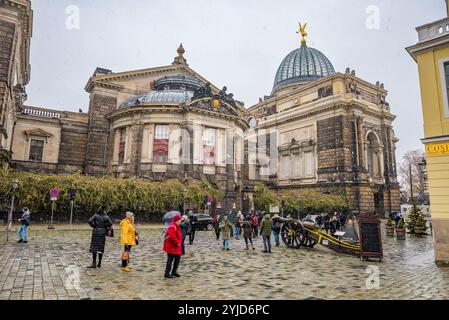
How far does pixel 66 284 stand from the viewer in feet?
22.1

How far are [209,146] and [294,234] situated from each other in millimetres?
21709

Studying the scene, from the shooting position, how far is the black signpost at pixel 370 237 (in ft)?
35.2

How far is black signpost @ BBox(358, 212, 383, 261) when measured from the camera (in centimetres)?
1073

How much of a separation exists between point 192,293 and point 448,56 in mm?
12203

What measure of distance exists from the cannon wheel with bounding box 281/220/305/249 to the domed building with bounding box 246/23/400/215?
20248 mm

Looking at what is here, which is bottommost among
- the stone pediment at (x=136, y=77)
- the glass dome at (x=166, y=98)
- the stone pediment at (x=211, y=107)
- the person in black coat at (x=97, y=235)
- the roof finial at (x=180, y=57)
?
the person in black coat at (x=97, y=235)

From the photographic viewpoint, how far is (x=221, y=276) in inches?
316

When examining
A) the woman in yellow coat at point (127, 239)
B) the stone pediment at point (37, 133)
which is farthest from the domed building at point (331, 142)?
the woman in yellow coat at point (127, 239)

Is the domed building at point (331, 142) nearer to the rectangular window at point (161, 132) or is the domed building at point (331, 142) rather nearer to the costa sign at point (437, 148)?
the rectangular window at point (161, 132)

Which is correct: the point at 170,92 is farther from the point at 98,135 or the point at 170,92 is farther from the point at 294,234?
the point at 294,234

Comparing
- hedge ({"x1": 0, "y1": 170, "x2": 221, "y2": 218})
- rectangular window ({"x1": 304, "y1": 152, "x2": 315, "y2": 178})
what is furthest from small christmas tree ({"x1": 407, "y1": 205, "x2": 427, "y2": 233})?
rectangular window ({"x1": 304, "y1": 152, "x2": 315, "y2": 178})

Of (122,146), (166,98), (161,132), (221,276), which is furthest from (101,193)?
(221,276)

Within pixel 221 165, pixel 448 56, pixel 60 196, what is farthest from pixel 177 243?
pixel 221 165

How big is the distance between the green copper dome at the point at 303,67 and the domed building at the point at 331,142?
33.2 inches
